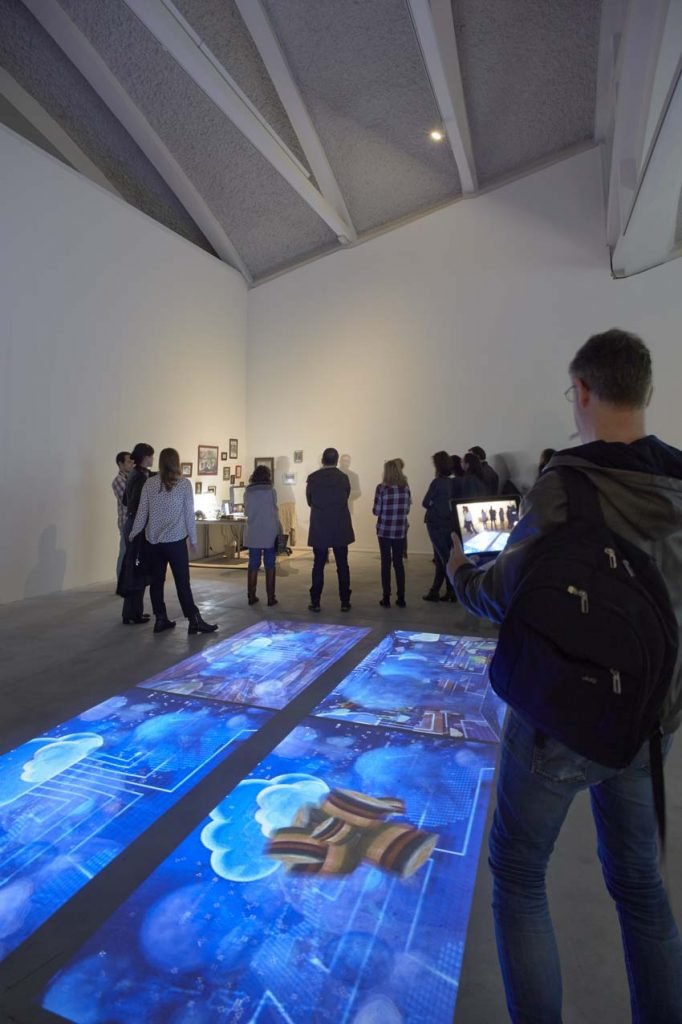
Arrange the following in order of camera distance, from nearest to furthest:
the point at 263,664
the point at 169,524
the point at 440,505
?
the point at 263,664, the point at 169,524, the point at 440,505

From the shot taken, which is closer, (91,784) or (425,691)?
(91,784)

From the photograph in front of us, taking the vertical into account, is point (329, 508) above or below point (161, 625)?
above

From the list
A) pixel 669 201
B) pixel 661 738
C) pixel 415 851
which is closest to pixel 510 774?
pixel 661 738

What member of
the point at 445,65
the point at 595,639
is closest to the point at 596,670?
the point at 595,639

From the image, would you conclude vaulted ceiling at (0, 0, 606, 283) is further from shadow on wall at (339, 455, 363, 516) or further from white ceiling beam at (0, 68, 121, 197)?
shadow on wall at (339, 455, 363, 516)

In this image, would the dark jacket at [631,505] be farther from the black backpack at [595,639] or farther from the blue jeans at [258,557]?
the blue jeans at [258,557]

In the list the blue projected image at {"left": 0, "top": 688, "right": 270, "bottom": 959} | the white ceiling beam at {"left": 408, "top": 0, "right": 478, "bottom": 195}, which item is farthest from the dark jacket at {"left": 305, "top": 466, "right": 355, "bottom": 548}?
the white ceiling beam at {"left": 408, "top": 0, "right": 478, "bottom": 195}

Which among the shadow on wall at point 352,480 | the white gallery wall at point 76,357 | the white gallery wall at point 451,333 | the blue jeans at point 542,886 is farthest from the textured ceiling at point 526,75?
the blue jeans at point 542,886

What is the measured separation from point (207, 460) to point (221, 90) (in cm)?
496

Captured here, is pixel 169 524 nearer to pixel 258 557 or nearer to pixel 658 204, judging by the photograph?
pixel 258 557

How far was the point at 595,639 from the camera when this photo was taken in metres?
0.92

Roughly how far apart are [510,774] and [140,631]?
4.17 m

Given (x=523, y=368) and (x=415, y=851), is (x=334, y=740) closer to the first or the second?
(x=415, y=851)

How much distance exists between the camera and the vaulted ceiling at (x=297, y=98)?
19.1ft
